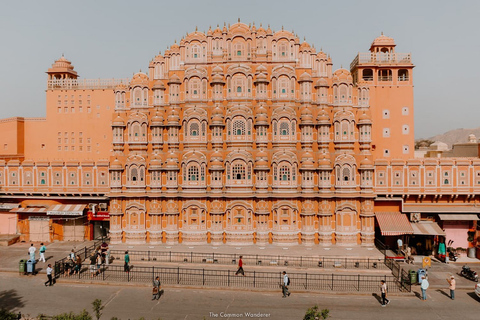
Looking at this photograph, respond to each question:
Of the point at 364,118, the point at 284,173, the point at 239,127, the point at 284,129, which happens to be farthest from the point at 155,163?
the point at 364,118

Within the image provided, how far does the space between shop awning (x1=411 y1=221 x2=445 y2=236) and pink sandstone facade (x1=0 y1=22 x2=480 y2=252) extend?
2.68 feet

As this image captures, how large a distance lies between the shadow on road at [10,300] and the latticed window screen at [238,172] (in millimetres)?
19900

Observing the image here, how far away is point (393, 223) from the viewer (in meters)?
35.2

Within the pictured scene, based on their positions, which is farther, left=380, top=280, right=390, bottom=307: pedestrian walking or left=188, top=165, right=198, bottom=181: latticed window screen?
left=188, top=165, right=198, bottom=181: latticed window screen

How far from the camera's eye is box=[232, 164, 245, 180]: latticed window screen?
35.9 meters

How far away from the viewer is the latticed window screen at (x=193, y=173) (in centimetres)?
3634

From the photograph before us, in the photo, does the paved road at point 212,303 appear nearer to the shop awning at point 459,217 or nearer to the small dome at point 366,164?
the shop awning at point 459,217

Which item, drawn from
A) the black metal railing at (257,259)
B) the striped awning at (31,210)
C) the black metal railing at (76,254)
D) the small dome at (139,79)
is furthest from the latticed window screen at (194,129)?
the striped awning at (31,210)

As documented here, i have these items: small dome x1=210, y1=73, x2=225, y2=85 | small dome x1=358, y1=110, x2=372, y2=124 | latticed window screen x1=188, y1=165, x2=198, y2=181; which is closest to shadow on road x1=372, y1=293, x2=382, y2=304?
small dome x1=358, y1=110, x2=372, y2=124

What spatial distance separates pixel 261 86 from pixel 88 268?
905 inches

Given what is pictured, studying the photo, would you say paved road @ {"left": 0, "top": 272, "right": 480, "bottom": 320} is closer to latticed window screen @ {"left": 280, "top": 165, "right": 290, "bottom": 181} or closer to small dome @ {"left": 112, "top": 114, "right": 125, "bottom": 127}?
latticed window screen @ {"left": 280, "top": 165, "right": 290, "bottom": 181}

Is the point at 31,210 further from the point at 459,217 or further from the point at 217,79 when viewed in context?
the point at 459,217

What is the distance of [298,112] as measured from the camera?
37.0 meters

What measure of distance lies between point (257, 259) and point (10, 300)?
1847cm
